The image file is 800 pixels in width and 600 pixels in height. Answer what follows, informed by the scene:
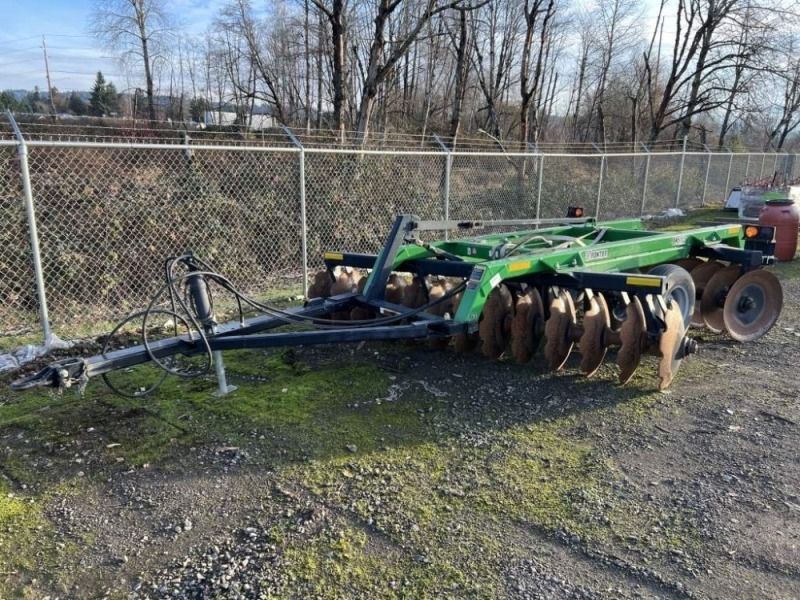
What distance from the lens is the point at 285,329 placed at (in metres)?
6.26

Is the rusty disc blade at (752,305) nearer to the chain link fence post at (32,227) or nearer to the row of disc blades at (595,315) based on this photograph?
the row of disc blades at (595,315)

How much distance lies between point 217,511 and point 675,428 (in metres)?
2.86

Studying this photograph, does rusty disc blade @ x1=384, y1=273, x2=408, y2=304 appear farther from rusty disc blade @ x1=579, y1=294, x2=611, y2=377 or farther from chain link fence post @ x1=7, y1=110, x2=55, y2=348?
chain link fence post @ x1=7, y1=110, x2=55, y2=348

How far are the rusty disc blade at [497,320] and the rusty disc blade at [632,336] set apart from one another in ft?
3.01

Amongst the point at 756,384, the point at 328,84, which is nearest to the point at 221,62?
the point at 328,84

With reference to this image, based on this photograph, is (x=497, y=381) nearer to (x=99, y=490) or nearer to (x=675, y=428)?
(x=675, y=428)

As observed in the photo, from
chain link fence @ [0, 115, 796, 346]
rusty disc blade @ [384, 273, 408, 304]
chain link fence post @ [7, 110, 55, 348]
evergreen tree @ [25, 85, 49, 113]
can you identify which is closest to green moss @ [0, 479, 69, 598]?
chain link fence post @ [7, 110, 55, 348]

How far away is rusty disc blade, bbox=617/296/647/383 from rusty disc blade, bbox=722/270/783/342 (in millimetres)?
1998

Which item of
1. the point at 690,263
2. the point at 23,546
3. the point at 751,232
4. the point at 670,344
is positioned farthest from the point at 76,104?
the point at 670,344

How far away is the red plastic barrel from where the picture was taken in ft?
33.2

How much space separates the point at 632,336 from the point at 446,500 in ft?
6.46

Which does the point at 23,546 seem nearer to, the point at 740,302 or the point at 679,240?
the point at 679,240

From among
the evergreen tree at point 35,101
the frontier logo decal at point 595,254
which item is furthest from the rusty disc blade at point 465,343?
the evergreen tree at point 35,101

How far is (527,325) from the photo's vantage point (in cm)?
481
